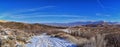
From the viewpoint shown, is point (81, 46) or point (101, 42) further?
point (81, 46)

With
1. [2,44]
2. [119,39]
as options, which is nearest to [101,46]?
[119,39]

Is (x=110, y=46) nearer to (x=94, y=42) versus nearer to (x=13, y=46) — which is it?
(x=94, y=42)

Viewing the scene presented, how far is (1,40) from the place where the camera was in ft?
57.7

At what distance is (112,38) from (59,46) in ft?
12.2

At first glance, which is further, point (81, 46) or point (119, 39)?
point (81, 46)

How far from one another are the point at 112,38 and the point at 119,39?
0.83 meters

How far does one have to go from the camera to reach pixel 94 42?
16953mm

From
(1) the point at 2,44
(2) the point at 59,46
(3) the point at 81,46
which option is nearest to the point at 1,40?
(1) the point at 2,44

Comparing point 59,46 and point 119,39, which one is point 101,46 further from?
point 59,46

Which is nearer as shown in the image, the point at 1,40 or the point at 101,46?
the point at 101,46

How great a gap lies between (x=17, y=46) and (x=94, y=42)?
4.99 m

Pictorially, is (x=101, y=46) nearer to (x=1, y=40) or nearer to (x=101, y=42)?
(x=101, y=42)

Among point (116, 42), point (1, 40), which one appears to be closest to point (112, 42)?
point (116, 42)

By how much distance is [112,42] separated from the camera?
1708cm
